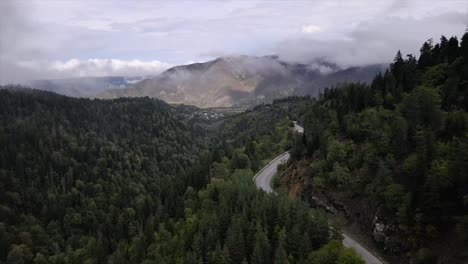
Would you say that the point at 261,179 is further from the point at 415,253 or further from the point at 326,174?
the point at 415,253

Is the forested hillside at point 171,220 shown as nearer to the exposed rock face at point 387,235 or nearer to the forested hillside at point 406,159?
the exposed rock face at point 387,235

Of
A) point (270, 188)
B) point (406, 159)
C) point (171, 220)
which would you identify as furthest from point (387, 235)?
Result: point (171, 220)

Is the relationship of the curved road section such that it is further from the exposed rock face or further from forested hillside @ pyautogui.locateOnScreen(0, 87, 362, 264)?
forested hillside @ pyautogui.locateOnScreen(0, 87, 362, 264)

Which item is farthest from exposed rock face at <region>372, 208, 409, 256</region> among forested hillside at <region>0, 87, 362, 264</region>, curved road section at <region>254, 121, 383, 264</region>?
forested hillside at <region>0, 87, 362, 264</region>

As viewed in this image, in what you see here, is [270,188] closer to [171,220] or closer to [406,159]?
[171,220]

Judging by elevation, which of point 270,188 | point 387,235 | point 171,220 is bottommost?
point 171,220

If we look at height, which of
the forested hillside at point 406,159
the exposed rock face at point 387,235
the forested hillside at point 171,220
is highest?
the forested hillside at point 406,159

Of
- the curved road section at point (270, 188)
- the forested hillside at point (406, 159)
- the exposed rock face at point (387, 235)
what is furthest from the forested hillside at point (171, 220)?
the forested hillside at point (406, 159)

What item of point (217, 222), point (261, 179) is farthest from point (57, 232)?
point (217, 222)
